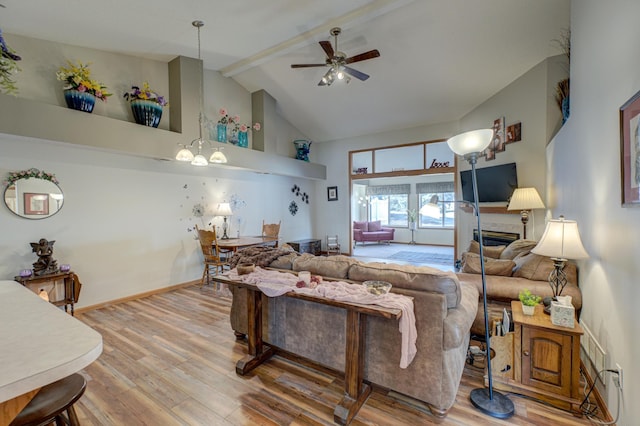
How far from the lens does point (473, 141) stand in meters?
1.91

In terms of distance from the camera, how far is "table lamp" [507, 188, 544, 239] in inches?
153

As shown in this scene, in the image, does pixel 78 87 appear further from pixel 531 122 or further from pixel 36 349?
pixel 531 122

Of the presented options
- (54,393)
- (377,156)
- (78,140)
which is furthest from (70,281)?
(377,156)

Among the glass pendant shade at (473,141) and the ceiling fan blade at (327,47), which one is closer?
the glass pendant shade at (473,141)

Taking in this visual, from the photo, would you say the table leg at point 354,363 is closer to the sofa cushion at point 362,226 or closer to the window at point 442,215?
the window at point 442,215

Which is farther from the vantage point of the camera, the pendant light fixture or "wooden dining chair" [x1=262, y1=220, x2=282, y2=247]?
"wooden dining chair" [x1=262, y1=220, x2=282, y2=247]

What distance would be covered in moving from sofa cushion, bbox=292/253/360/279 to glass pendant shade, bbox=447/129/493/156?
1161 mm

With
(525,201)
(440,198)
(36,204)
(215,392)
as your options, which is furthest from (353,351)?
(440,198)

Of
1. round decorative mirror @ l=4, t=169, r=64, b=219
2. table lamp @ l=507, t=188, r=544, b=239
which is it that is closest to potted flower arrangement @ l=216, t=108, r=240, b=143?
round decorative mirror @ l=4, t=169, r=64, b=219

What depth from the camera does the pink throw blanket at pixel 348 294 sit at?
175 centimetres

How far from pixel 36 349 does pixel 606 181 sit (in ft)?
10.1

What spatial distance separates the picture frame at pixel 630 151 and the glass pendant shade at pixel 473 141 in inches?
25.8

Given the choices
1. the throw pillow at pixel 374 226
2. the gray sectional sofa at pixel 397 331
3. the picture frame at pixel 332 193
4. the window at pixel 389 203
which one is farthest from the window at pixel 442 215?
the gray sectional sofa at pixel 397 331

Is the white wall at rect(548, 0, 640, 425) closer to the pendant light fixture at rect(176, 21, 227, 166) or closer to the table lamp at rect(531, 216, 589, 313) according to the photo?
the table lamp at rect(531, 216, 589, 313)
